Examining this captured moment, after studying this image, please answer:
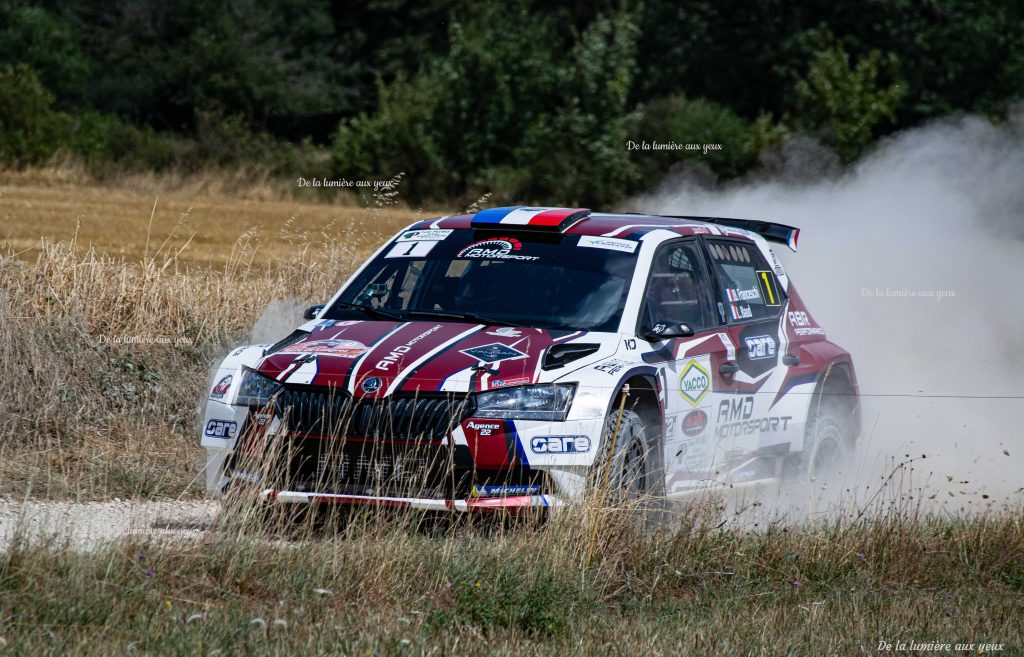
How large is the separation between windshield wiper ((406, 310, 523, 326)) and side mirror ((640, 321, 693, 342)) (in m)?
0.74

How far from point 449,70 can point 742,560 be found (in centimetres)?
3534

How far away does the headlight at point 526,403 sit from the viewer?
267 inches

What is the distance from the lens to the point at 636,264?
8.06 meters

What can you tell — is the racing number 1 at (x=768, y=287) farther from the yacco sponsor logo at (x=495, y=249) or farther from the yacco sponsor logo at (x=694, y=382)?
the yacco sponsor logo at (x=495, y=249)

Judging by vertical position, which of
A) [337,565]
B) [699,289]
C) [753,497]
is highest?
[699,289]

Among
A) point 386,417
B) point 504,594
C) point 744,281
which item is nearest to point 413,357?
point 386,417

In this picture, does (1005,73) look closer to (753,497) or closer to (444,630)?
(753,497)

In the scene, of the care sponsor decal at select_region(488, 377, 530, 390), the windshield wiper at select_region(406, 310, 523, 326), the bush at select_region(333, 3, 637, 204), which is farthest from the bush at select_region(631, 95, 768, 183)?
the care sponsor decal at select_region(488, 377, 530, 390)

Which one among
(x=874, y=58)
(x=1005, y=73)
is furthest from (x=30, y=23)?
(x=1005, y=73)

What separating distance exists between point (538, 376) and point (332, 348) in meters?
1.11

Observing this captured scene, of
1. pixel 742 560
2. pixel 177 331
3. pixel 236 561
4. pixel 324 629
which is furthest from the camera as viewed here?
pixel 177 331

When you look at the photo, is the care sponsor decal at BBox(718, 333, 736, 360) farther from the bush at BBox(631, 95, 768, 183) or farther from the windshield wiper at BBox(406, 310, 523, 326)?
the bush at BBox(631, 95, 768, 183)

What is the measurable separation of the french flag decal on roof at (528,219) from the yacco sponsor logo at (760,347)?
1.33 metres

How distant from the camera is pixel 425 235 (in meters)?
8.66
